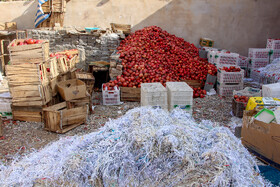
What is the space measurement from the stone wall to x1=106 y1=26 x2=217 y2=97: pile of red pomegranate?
0.52 m

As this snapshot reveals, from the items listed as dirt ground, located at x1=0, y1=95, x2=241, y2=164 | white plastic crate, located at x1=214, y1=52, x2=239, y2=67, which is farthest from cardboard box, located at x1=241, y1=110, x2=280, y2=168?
white plastic crate, located at x1=214, y1=52, x2=239, y2=67

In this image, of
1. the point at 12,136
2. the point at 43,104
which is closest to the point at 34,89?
the point at 43,104

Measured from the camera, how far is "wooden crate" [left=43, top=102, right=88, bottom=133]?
4.85m

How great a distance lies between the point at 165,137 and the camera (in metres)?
2.69

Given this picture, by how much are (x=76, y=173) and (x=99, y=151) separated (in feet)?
1.13

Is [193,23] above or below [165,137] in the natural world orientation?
above

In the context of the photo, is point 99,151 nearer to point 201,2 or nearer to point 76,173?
point 76,173

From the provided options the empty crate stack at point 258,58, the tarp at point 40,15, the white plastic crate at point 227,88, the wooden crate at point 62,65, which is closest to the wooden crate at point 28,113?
the wooden crate at point 62,65

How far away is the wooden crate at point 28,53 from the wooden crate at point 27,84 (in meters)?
0.13

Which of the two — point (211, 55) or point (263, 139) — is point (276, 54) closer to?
point (211, 55)

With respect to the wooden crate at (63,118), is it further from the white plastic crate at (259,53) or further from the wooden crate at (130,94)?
the white plastic crate at (259,53)

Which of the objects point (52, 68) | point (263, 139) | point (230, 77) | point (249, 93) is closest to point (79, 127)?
point (52, 68)

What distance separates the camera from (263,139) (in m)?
3.66

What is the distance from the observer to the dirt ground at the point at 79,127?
14.5ft
